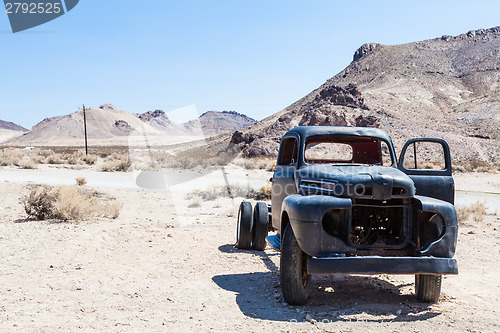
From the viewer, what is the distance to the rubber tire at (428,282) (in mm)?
5445

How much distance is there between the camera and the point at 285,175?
707cm

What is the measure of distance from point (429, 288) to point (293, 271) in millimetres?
1790

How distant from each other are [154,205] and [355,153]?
30.3ft

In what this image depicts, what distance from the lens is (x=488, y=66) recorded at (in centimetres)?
9506

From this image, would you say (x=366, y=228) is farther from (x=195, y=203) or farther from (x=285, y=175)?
(x=195, y=203)

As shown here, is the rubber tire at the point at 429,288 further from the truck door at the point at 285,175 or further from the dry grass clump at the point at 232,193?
the dry grass clump at the point at 232,193

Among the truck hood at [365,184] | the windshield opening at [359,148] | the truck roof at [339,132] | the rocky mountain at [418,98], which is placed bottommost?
the truck hood at [365,184]

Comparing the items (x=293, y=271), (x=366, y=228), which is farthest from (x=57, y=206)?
(x=366, y=228)

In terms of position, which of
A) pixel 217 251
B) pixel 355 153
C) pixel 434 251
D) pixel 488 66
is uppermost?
pixel 488 66

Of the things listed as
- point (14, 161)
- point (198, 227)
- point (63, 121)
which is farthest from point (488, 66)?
point (63, 121)

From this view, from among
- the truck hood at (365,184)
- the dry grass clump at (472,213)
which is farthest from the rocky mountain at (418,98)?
the truck hood at (365,184)

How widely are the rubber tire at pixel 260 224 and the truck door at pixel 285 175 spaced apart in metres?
0.52

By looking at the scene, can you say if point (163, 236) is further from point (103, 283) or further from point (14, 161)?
point (14, 161)

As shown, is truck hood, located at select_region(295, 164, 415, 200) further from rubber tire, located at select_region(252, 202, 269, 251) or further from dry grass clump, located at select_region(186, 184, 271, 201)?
dry grass clump, located at select_region(186, 184, 271, 201)
